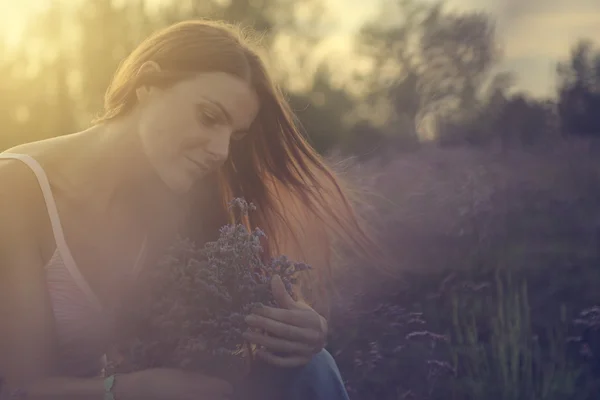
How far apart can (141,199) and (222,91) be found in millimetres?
479

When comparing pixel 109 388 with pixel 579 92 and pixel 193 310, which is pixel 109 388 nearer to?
pixel 193 310

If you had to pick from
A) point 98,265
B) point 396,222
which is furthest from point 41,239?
point 396,222

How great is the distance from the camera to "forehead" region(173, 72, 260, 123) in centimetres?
273

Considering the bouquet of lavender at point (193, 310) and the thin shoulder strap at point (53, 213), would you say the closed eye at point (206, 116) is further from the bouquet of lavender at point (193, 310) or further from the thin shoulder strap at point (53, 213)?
the thin shoulder strap at point (53, 213)

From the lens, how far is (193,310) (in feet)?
8.30

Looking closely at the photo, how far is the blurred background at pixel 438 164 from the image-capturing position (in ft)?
11.5

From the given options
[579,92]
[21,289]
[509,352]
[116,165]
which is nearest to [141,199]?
[116,165]

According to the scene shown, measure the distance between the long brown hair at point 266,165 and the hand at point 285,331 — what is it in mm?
443

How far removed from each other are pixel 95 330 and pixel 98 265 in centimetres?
22

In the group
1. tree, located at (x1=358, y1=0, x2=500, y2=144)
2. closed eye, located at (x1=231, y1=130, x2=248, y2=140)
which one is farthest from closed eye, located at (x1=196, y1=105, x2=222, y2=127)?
tree, located at (x1=358, y1=0, x2=500, y2=144)

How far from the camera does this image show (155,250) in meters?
2.90

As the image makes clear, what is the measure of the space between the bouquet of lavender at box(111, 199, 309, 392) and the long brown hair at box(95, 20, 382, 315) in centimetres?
45

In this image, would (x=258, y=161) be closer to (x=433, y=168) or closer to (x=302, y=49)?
(x=433, y=168)

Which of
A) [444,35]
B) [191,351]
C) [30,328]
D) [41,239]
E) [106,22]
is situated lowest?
[191,351]
